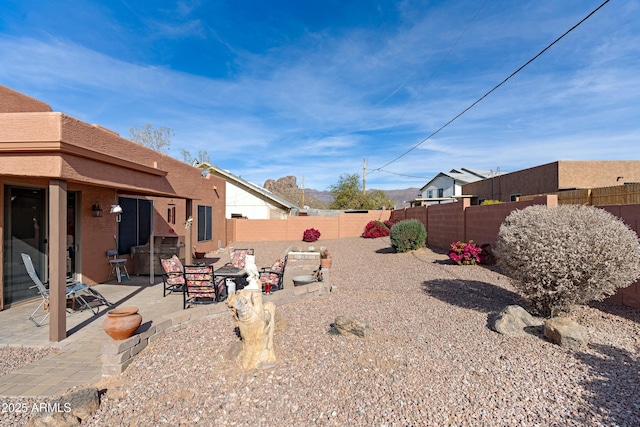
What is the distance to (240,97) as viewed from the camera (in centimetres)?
1880

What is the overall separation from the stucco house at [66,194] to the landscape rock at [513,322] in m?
5.99

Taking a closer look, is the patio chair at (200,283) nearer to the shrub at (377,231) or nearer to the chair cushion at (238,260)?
the chair cushion at (238,260)

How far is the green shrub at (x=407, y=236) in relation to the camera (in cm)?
1415

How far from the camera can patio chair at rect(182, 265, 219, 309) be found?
589 centimetres

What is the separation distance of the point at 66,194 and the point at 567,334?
21.9 ft

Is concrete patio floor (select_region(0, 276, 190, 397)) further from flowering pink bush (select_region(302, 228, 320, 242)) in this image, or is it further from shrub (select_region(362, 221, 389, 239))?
shrub (select_region(362, 221, 389, 239))

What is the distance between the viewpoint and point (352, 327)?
4.68 meters

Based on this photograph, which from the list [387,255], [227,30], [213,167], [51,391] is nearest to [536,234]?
[51,391]

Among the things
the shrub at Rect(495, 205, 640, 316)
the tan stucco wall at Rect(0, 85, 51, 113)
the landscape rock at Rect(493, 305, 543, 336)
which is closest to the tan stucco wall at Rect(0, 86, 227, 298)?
the tan stucco wall at Rect(0, 85, 51, 113)

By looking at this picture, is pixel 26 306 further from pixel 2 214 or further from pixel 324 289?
pixel 324 289

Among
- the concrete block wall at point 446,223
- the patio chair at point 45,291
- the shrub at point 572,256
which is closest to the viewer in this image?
the shrub at point 572,256

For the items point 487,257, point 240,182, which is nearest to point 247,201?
point 240,182

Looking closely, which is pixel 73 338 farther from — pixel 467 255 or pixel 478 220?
pixel 478 220

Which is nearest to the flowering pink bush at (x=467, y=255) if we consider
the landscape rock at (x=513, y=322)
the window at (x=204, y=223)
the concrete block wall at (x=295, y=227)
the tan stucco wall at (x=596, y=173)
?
the landscape rock at (x=513, y=322)
